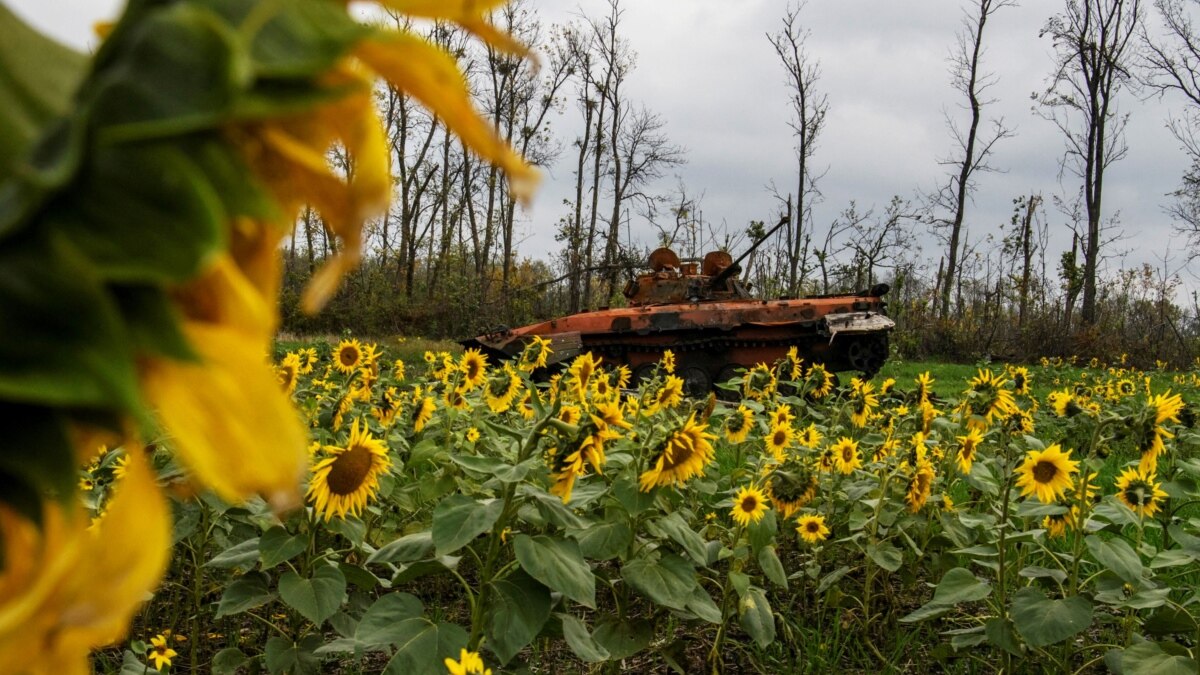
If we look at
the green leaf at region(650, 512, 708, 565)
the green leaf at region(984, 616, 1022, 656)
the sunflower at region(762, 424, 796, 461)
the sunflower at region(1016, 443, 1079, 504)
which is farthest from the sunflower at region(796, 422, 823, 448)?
the green leaf at region(650, 512, 708, 565)

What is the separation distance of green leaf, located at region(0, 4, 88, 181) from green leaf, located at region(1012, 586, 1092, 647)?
2.44 m

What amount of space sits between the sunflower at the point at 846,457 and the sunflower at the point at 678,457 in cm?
118

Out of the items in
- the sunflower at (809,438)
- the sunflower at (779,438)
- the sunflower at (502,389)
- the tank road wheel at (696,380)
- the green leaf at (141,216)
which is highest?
the green leaf at (141,216)

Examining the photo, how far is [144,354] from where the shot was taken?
224mm

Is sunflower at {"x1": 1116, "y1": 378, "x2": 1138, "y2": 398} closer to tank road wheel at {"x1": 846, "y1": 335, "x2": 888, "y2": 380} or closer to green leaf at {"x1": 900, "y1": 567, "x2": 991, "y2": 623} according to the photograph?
green leaf at {"x1": 900, "y1": 567, "x2": 991, "y2": 623}

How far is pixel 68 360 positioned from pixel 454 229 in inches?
1166

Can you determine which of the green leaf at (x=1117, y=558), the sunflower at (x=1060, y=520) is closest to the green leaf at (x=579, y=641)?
the green leaf at (x=1117, y=558)

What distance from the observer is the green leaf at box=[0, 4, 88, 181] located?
0.21 metres

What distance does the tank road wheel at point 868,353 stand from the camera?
14484mm

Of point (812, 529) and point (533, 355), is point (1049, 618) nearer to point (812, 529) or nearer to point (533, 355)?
point (812, 529)

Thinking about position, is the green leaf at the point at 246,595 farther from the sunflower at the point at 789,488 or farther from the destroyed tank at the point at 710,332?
the destroyed tank at the point at 710,332

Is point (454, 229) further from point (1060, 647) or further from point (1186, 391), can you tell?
point (1060, 647)

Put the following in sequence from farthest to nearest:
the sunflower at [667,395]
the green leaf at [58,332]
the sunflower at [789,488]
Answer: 1. the sunflower at [667,395]
2. the sunflower at [789,488]
3. the green leaf at [58,332]

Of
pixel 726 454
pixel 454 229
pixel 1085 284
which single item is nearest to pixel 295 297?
pixel 454 229
